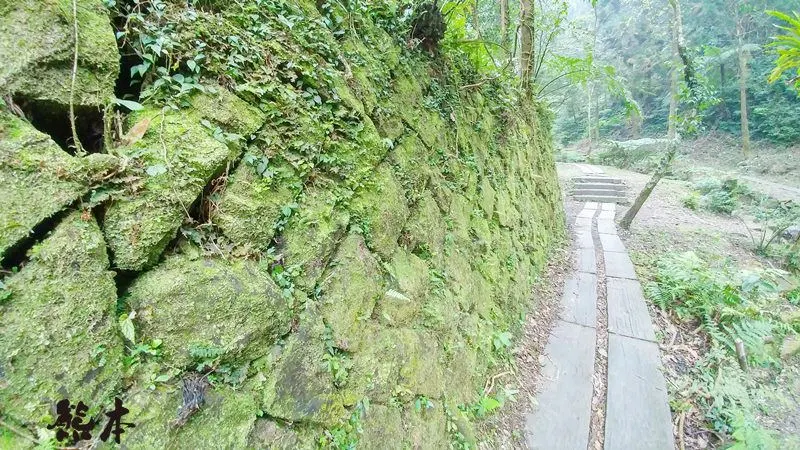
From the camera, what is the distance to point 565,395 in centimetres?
311

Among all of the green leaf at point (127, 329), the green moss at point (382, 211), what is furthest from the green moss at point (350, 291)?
the green leaf at point (127, 329)

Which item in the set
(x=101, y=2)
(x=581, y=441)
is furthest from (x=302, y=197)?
(x=581, y=441)

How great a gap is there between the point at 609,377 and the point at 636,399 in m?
0.27

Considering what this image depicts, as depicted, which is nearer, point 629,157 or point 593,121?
point 629,157

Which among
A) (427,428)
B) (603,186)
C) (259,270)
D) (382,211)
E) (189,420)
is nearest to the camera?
(189,420)

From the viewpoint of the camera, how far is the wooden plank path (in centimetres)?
278

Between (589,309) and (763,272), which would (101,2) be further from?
(763,272)

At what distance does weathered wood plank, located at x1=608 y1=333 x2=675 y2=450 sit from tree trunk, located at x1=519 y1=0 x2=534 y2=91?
4.41 meters

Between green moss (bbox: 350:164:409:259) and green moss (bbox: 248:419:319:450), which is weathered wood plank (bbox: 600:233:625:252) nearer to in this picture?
green moss (bbox: 350:164:409:259)

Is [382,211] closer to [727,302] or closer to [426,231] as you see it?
[426,231]

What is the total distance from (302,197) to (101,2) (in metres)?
1.08

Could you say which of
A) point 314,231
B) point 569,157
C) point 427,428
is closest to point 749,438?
point 427,428

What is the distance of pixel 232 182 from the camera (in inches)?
59.1

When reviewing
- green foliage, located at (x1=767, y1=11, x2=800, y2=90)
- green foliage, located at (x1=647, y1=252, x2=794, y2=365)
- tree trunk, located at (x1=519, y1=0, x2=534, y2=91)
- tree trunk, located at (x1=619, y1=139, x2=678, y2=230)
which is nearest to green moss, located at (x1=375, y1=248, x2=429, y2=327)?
green foliage, located at (x1=647, y1=252, x2=794, y2=365)
